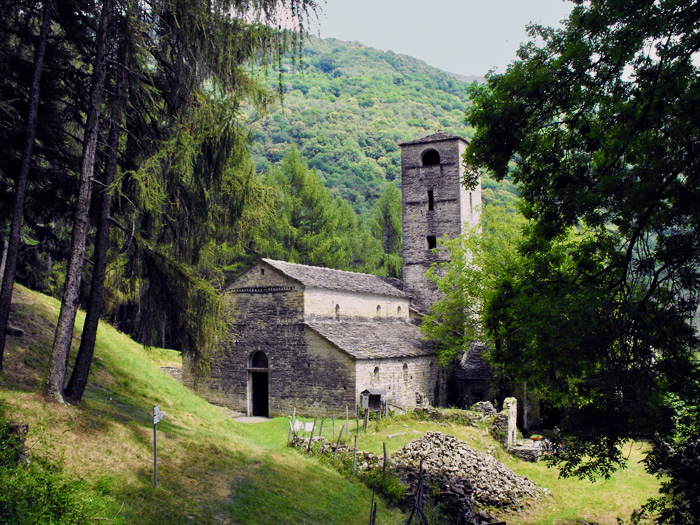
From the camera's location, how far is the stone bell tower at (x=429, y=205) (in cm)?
3027

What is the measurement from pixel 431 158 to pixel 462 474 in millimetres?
20813

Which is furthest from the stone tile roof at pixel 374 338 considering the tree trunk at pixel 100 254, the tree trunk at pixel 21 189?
the tree trunk at pixel 21 189

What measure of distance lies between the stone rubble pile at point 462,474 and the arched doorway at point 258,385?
10249mm

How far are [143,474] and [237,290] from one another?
51.3ft

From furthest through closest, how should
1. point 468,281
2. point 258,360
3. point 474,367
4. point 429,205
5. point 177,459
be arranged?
point 429,205
point 474,367
point 468,281
point 258,360
point 177,459

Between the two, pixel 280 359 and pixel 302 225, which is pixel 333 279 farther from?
pixel 302 225

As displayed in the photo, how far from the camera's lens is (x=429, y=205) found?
30.9m

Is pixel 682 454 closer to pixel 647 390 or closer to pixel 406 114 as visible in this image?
pixel 647 390

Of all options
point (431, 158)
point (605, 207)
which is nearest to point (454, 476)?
point (605, 207)

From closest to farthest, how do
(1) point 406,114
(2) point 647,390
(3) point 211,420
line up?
(2) point 647,390
(3) point 211,420
(1) point 406,114

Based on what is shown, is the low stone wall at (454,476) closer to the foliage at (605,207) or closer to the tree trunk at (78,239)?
the foliage at (605,207)

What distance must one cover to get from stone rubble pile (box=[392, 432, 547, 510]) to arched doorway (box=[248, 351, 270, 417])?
10249 millimetres

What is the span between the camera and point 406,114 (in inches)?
4508

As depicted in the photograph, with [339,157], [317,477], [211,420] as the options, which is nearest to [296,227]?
[211,420]
